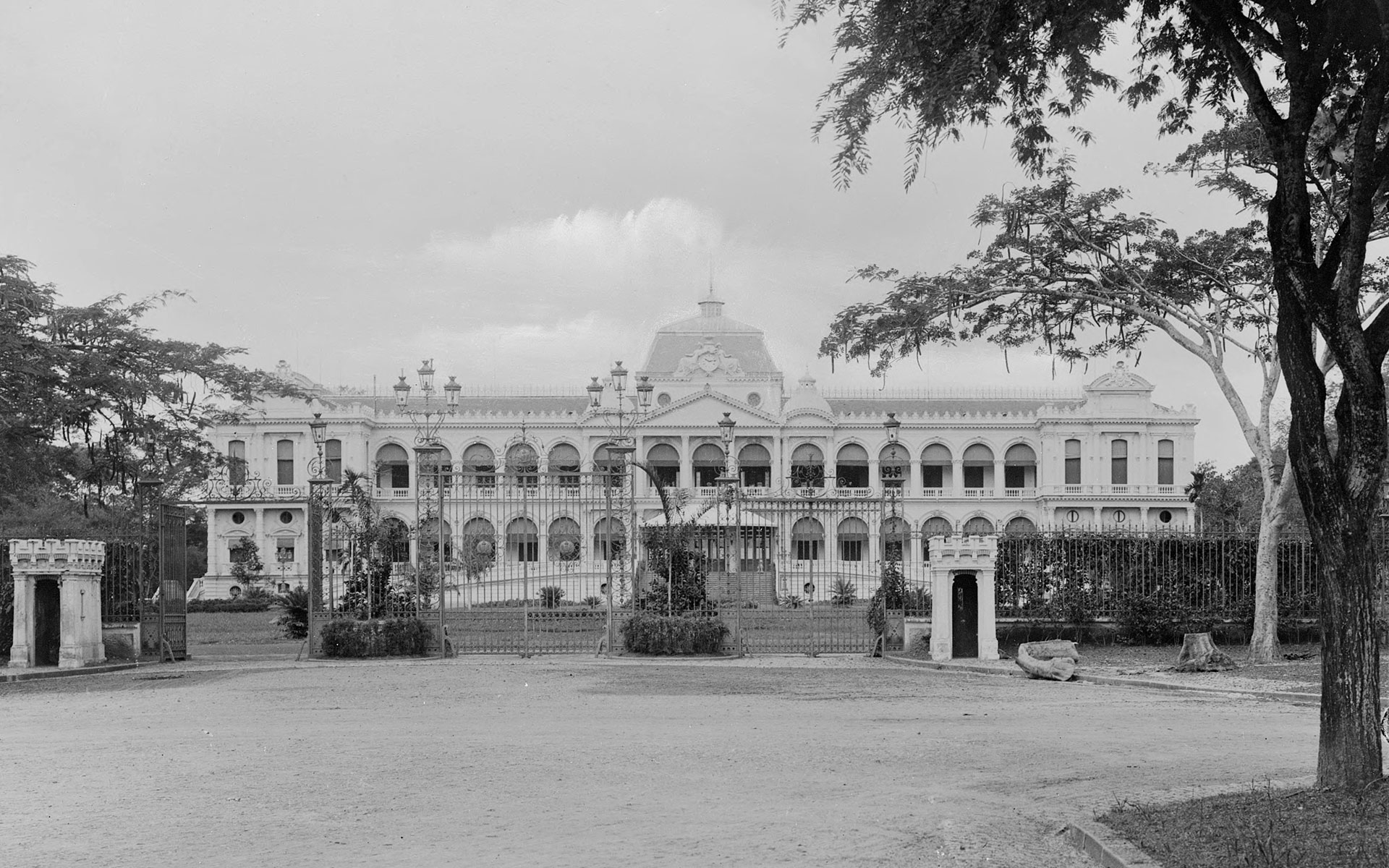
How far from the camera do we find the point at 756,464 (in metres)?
63.8

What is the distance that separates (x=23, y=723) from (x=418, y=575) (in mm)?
7977

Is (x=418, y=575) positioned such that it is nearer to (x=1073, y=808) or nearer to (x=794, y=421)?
(x=1073, y=808)

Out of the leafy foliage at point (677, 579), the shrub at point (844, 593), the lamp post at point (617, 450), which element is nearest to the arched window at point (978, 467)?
the lamp post at point (617, 450)

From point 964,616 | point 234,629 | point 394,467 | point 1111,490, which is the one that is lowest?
point 234,629

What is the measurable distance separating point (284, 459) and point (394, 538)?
46435 millimetres

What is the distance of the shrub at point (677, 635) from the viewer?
19469 millimetres

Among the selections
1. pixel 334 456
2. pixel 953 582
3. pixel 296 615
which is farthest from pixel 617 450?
pixel 334 456

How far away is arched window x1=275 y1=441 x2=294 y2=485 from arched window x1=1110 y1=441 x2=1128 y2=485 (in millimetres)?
36056

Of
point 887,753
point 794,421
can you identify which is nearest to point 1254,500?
point 794,421

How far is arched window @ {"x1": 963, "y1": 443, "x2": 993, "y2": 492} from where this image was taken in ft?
212

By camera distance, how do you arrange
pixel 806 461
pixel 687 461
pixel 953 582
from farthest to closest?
pixel 806 461 → pixel 687 461 → pixel 953 582

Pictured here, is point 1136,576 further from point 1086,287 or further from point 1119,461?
point 1119,461

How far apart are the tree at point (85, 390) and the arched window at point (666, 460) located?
4014 centimetres

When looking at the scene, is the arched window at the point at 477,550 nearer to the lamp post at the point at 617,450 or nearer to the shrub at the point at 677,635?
the lamp post at the point at 617,450
